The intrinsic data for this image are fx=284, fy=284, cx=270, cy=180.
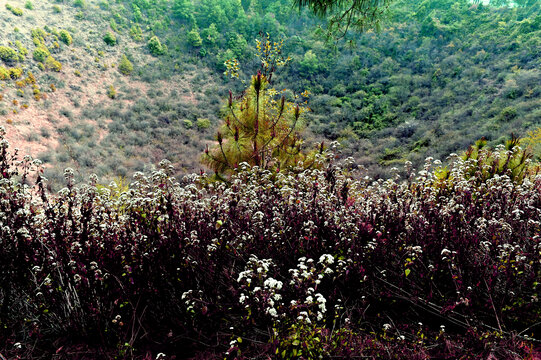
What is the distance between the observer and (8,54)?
21.8 m

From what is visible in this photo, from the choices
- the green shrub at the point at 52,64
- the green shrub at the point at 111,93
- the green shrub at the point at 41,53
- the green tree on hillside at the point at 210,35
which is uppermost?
the green tree on hillside at the point at 210,35

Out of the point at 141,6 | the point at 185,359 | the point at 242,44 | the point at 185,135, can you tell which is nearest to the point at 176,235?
the point at 185,359

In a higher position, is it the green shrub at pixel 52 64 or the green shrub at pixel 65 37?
the green shrub at pixel 65 37

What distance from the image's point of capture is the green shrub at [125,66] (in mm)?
29578

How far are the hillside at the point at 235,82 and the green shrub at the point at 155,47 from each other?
0.22m

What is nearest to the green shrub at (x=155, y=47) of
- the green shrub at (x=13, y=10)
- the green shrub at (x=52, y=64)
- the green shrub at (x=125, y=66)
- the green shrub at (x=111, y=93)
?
the green shrub at (x=125, y=66)

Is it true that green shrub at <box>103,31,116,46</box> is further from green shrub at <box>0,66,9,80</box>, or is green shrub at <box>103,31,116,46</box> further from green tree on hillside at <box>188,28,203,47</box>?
green shrub at <box>0,66,9,80</box>

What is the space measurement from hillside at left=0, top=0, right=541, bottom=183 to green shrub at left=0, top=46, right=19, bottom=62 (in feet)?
1.22

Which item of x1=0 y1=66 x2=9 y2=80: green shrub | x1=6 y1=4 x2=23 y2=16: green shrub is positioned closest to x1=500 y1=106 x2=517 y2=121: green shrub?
x1=0 y1=66 x2=9 y2=80: green shrub

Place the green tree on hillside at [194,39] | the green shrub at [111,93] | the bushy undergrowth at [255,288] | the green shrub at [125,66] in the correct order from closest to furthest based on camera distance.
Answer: the bushy undergrowth at [255,288] < the green shrub at [111,93] < the green shrub at [125,66] < the green tree on hillside at [194,39]

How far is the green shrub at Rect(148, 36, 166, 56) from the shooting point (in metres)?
33.3

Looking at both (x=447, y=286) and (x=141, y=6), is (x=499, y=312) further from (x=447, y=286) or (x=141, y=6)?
(x=141, y=6)

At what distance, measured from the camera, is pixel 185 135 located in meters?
24.2

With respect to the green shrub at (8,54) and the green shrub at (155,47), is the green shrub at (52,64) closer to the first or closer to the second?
the green shrub at (8,54)
